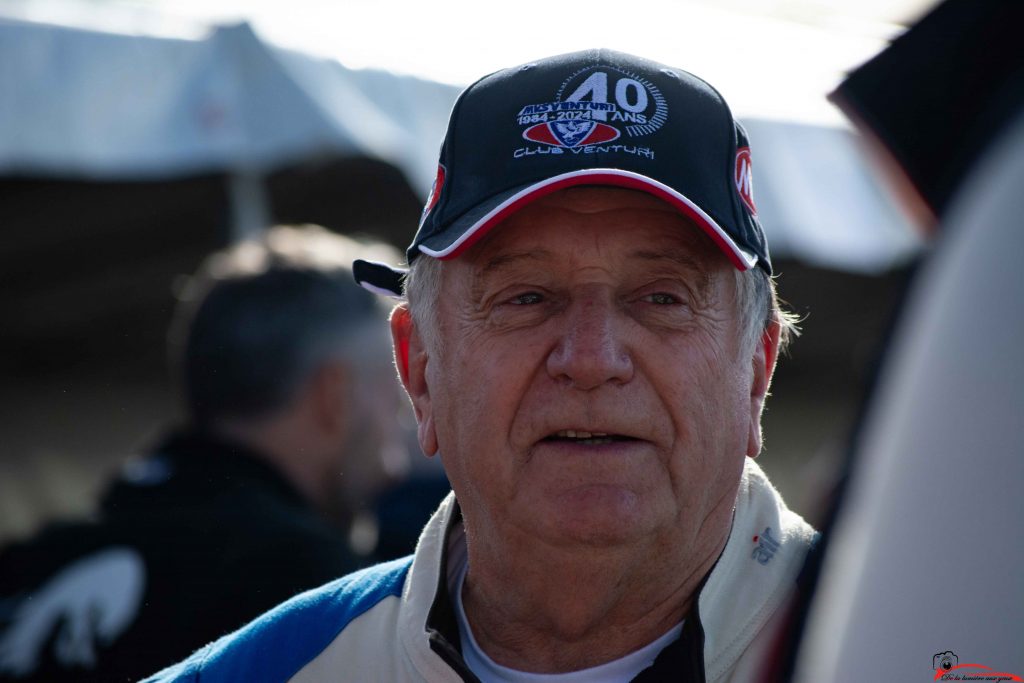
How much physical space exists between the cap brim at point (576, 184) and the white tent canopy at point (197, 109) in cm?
242

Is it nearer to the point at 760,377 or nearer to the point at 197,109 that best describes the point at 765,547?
the point at 760,377

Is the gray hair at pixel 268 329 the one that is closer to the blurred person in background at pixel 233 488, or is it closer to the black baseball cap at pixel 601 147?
the blurred person in background at pixel 233 488

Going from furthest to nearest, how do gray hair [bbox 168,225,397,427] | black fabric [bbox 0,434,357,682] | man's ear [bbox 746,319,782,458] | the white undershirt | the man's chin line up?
1. gray hair [bbox 168,225,397,427]
2. black fabric [bbox 0,434,357,682]
3. man's ear [bbox 746,319,782,458]
4. the white undershirt
5. the man's chin

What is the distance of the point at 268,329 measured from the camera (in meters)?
3.05

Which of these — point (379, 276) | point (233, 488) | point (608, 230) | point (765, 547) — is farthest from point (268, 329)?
point (765, 547)

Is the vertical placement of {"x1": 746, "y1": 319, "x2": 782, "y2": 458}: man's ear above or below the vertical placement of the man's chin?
above

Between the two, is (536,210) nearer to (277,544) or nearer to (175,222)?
(277,544)

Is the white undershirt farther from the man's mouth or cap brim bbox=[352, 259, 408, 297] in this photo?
cap brim bbox=[352, 259, 408, 297]

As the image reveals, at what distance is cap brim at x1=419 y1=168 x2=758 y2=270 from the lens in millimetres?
1595

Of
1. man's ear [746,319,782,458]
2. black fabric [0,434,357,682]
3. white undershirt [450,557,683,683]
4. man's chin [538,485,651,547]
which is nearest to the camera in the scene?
man's chin [538,485,651,547]

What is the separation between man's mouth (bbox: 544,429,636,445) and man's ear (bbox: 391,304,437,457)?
0.95 ft

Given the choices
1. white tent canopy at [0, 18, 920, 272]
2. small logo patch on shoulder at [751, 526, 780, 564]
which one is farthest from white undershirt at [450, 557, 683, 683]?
white tent canopy at [0, 18, 920, 272]

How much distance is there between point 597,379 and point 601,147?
13.2 inches

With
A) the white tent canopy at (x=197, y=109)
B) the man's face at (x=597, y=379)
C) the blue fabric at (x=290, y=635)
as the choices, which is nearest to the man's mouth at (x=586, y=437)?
the man's face at (x=597, y=379)
